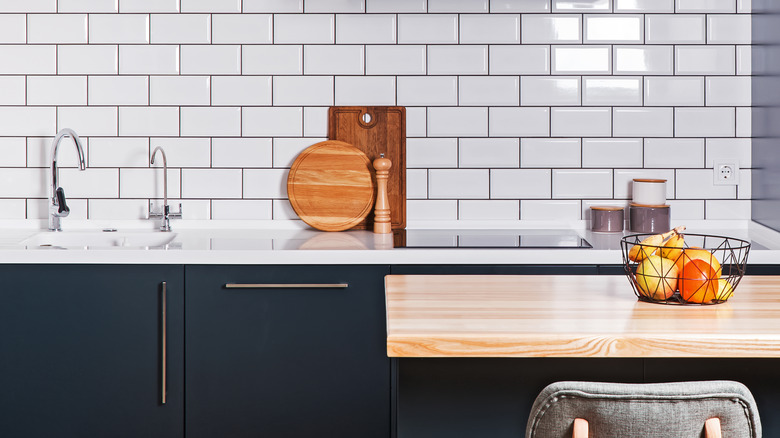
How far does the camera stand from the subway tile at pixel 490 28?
2955mm

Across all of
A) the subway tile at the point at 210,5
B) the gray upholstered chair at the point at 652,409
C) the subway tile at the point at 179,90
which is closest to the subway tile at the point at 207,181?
the subway tile at the point at 179,90

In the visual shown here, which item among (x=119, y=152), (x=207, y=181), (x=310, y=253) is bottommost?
(x=310, y=253)

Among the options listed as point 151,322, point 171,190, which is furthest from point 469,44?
point 151,322

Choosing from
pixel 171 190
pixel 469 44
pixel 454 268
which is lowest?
pixel 454 268

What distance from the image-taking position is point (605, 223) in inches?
114

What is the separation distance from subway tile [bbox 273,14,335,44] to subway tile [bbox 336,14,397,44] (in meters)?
0.03

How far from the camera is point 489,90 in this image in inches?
117

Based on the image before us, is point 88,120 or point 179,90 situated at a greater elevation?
point 179,90

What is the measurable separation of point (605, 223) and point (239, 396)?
1376mm

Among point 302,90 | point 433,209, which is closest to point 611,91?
point 433,209

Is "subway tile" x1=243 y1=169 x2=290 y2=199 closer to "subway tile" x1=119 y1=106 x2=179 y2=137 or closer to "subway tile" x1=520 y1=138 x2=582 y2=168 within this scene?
"subway tile" x1=119 y1=106 x2=179 y2=137

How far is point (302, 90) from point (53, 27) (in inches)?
35.7

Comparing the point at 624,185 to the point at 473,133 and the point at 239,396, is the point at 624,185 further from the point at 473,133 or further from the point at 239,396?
the point at 239,396

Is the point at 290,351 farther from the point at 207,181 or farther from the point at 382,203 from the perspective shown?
the point at 207,181
